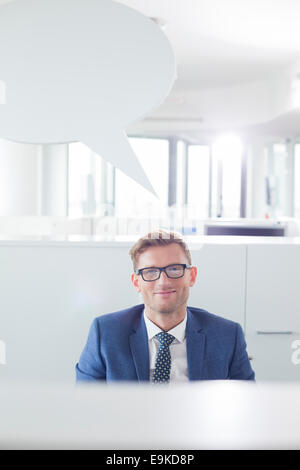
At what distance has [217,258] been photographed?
2.29 m

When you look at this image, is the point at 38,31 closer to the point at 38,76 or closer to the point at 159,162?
the point at 38,76

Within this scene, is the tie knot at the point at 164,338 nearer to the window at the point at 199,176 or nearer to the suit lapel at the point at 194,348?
the suit lapel at the point at 194,348

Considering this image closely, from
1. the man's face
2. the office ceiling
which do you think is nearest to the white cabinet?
the man's face

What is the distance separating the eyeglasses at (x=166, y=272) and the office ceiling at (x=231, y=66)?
50.7 inches

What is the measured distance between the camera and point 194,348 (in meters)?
1.68

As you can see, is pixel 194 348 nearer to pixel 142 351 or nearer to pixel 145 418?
pixel 142 351

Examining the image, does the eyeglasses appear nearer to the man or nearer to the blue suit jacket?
the man

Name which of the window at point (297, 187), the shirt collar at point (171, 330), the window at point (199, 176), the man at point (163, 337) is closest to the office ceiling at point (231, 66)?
the window at point (199, 176)

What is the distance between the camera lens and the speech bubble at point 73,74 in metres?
0.53

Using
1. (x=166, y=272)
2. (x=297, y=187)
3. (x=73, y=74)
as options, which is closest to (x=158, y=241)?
(x=166, y=272)

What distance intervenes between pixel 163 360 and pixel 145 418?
4.78ft

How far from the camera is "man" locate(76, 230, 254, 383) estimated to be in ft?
5.42
